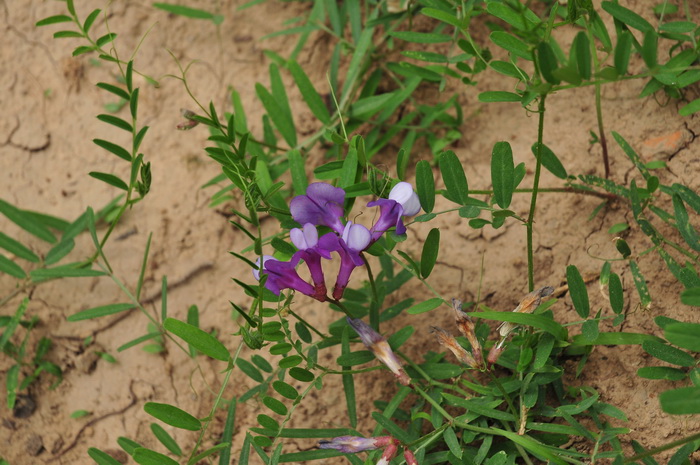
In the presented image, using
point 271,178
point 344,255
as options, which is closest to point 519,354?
point 344,255

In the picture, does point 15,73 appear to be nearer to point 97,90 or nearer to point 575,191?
point 97,90

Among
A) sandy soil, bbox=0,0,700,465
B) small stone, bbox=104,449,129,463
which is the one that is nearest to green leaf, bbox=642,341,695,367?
sandy soil, bbox=0,0,700,465

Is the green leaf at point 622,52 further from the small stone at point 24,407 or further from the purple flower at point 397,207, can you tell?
the small stone at point 24,407

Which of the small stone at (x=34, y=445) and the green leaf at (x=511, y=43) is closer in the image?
the green leaf at (x=511, y=43)

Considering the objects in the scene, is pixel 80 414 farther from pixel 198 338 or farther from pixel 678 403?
pixel 678 403

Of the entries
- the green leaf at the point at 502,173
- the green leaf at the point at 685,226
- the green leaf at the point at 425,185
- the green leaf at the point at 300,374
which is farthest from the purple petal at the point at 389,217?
the green leaf at the point at 685,226

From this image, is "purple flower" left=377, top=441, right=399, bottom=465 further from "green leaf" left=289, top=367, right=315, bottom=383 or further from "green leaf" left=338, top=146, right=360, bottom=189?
"green leaf" left=338, top=146, right=360, bottom=189

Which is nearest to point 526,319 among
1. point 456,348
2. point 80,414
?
point 456,348
